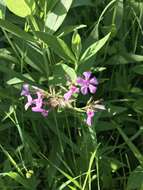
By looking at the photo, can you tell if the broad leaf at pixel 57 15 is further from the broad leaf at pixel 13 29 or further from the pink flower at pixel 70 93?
the pink flower at pixel 70 93

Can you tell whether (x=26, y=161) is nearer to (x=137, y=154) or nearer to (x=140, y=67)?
(x=137, y=154)

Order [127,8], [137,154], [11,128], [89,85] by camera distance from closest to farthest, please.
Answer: [89,85]
[137,154]
[11,128]
[127,8]

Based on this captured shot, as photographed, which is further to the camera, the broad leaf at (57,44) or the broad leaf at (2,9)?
the broad leaf at (2,9)

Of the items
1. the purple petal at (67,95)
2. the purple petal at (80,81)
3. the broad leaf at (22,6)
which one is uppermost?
the broad leaf at (22,6)

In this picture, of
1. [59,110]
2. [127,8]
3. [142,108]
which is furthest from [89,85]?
[127,8]

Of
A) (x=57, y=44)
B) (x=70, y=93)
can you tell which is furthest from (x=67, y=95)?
(x=57, y=44)

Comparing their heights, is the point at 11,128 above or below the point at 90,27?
below

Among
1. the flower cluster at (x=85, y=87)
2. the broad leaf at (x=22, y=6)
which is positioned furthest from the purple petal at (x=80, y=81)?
the broad leaf at (x=22, y=6)

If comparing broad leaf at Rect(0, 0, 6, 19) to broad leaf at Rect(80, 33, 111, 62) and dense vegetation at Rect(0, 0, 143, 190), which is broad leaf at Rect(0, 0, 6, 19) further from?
broad leaf at Rect(80, 33, 111, 62)

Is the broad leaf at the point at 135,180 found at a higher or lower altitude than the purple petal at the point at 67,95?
lower
